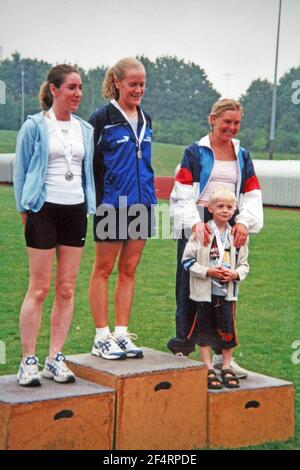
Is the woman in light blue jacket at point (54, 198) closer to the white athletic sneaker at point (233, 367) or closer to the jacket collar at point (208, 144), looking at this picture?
the jacket collar at point (208, 144)

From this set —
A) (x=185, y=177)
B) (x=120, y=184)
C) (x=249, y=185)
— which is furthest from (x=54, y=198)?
(x=249, y=185)

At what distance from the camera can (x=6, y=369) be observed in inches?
233

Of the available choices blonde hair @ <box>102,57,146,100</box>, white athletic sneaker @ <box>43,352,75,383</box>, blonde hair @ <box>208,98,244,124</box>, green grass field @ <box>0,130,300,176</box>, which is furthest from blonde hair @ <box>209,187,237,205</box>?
green grass field @ <box>0,130,300,176</box>

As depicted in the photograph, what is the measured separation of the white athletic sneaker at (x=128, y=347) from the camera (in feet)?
15.8

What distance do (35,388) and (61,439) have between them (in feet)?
0.92

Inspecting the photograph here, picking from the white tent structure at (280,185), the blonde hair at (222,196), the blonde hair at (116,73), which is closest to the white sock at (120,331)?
the blonde hair at (222,196)

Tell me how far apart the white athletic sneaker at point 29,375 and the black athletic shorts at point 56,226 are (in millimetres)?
523

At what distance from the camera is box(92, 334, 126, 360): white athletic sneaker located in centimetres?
478

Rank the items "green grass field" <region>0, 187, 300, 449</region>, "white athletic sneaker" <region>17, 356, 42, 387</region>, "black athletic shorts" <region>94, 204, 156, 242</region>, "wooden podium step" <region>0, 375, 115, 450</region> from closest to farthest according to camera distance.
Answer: "wooden podium step" <region>0, 375, 115, 450</region>, "white athletic sneaker" <region>17, 356, 42, 387</region>, "black athletic shorts" <region>94, 204, 156, 242</region>, "green grass field" <region>0, 187, 300, 449</region>

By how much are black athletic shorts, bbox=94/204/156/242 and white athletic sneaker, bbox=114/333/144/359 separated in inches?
20.2

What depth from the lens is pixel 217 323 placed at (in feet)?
16.3

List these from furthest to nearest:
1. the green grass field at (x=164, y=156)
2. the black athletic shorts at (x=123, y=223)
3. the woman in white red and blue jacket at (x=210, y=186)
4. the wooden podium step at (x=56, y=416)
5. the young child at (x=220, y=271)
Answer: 1. the green grass field at (x=164, y=156)
2. the woman in white red and blue jacket at (x=210, y=186)
3. the young child at (x=220, y=271)
4. the black athletic shorts at (x=123, y=223)
5. the wooden podium step at (x=56, y=416)

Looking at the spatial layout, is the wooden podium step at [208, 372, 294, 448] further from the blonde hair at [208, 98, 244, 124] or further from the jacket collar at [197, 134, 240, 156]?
the blonde hair at [208, 98, 244, 124]
